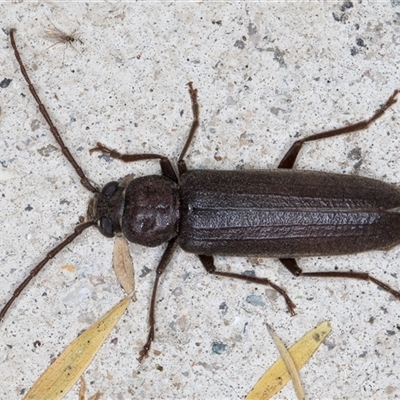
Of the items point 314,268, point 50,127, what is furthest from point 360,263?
point 50,127

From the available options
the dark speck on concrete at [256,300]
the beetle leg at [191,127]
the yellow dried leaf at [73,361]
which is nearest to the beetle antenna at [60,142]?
the beetle leg at [191,127]

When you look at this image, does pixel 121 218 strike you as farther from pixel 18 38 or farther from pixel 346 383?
pixel 346 383

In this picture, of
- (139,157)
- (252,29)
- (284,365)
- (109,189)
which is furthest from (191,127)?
(284,365)

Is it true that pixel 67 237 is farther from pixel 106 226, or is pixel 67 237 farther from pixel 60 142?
pixel 60 142

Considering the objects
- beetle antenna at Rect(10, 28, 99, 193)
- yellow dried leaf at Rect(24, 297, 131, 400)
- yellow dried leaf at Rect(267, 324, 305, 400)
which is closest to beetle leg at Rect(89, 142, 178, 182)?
beetle antenna at Rect(10, 28, 99, 193)

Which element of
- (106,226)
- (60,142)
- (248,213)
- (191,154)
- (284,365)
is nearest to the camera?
(248,213)

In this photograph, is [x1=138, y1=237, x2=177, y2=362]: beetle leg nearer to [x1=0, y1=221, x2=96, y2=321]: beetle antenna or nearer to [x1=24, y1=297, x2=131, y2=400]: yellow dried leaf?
[x1=24, y1=297, x2=131, y2=400]: yellow dried leaf
